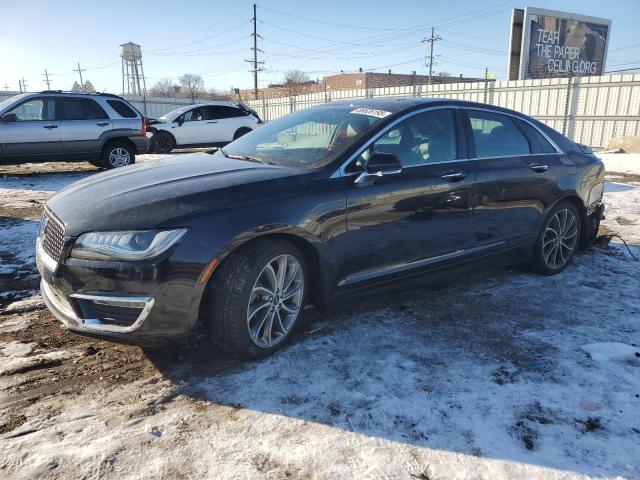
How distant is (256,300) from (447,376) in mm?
1239

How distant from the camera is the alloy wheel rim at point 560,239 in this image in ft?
15.9

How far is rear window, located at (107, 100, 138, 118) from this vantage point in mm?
11297

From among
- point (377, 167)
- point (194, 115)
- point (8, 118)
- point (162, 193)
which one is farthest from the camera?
point (194, 115)

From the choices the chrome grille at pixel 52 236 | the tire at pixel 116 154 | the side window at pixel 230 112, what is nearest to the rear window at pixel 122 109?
the tire at pixel 116 154

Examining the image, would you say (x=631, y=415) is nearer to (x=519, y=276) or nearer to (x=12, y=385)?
(x=519, y=276)

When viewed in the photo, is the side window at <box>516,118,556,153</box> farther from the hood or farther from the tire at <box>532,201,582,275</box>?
the hood

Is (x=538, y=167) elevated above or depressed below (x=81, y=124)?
below

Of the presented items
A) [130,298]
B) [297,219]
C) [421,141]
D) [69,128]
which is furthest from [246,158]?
[69,128]

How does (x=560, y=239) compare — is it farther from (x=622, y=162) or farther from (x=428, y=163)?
(x=622, y=162)

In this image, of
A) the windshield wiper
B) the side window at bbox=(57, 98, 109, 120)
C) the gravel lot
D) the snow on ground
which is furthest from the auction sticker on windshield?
the snow on ground

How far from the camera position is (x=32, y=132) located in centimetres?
1038

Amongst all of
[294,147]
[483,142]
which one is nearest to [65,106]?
[294,147]

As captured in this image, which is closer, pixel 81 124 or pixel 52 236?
pixel 52 236

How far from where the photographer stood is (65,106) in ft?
35.2
